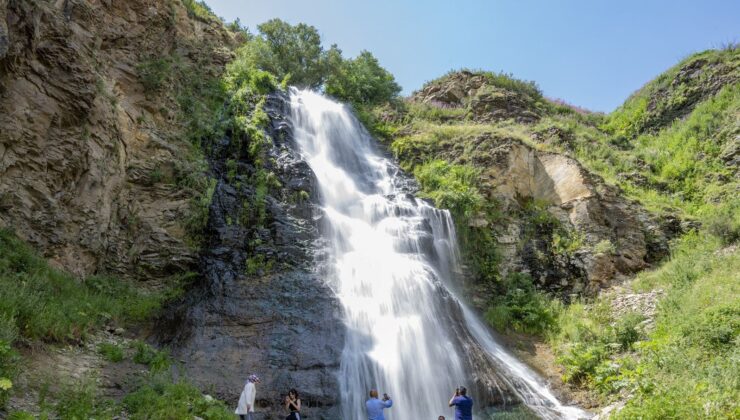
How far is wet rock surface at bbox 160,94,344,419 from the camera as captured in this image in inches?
387

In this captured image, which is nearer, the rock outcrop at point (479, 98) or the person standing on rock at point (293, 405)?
the person standing on rock at point (293, 405)

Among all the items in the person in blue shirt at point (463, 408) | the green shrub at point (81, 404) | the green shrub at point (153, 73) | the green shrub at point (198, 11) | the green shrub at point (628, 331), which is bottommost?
the person in blue shirt at point (463, 408)

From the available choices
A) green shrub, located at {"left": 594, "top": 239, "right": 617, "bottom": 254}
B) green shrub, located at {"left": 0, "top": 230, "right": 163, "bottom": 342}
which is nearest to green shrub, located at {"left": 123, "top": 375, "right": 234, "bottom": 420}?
green shrub, located at {"left": 0, "top": 230, "right": 163, "bottom": 342}

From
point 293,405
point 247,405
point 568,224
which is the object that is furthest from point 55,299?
point 568,224

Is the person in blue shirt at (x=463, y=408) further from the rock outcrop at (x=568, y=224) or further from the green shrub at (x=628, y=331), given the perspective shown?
the rock outcrop at (x=568, y=224)

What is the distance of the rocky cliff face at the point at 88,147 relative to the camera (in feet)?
35.0

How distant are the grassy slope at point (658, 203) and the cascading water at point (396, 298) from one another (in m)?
1.40

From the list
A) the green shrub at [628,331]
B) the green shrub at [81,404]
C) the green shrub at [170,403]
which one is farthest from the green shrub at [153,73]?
the green shrub at [628,331]

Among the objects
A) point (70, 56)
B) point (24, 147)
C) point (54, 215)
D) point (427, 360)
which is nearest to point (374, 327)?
point (427, 360)

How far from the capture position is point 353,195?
17.6 m

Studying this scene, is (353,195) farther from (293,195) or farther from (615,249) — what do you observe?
(615,249)

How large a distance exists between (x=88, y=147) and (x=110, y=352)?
5709 millimetres

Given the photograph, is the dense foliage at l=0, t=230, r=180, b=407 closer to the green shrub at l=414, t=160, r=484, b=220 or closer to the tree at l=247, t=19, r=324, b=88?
the green shrub at l=414, t=160, r=484, b=220

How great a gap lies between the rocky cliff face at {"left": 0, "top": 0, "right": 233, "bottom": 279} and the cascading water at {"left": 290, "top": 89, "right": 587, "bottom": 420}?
4720mm
